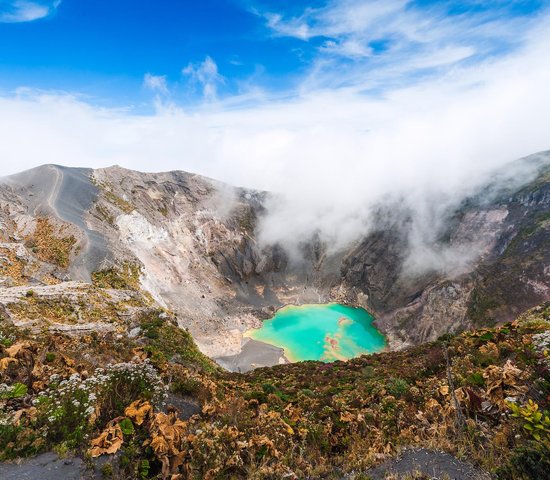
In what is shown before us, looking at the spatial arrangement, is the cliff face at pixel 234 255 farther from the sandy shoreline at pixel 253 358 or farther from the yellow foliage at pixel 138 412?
the yellow foliage at pixel 138 412

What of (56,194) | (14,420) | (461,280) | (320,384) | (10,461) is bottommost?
(461,280)

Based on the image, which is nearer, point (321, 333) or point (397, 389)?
point (397, 389)

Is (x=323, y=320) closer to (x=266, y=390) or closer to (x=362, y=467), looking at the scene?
(x=266, y=390)

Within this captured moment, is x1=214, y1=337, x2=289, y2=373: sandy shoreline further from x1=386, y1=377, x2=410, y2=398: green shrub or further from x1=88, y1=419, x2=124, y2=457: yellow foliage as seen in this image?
x1=88, y1=419, x2=124, y2=457: yellow foliage

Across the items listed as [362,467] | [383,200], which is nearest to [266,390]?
[362,467]

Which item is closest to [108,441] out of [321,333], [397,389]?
[397,389]

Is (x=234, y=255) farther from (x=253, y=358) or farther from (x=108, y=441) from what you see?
(x=108, y=441)
